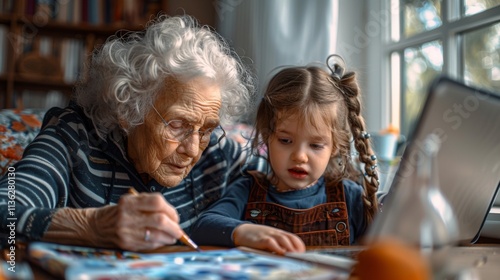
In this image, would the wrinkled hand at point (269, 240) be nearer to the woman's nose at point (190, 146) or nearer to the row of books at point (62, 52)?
the woman's nose at point (190, 146)

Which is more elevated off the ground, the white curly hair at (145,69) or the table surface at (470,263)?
the white curly hair at (145,69)

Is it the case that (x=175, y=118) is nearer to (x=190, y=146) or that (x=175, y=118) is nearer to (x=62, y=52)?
(x=190, y=146)

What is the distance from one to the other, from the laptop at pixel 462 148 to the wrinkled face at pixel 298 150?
0.40m

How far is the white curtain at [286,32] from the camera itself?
2984 mm

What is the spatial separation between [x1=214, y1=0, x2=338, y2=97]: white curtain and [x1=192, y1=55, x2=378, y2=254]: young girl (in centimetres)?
137

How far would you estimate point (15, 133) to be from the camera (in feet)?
6.19

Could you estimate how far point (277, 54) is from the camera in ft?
10.3

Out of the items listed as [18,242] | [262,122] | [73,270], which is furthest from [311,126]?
[73,270]

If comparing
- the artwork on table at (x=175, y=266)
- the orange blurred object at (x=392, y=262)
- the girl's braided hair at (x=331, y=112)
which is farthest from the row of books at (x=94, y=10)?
the orange blurred object at (x=392, y=262)

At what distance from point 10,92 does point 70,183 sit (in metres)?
2.62

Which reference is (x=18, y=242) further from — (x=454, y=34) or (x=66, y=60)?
(x=66, y=60)

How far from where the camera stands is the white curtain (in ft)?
9.79

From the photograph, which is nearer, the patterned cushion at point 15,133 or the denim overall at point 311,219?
the denim overall at point 311,219

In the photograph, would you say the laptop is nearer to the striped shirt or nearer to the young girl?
the young girl
